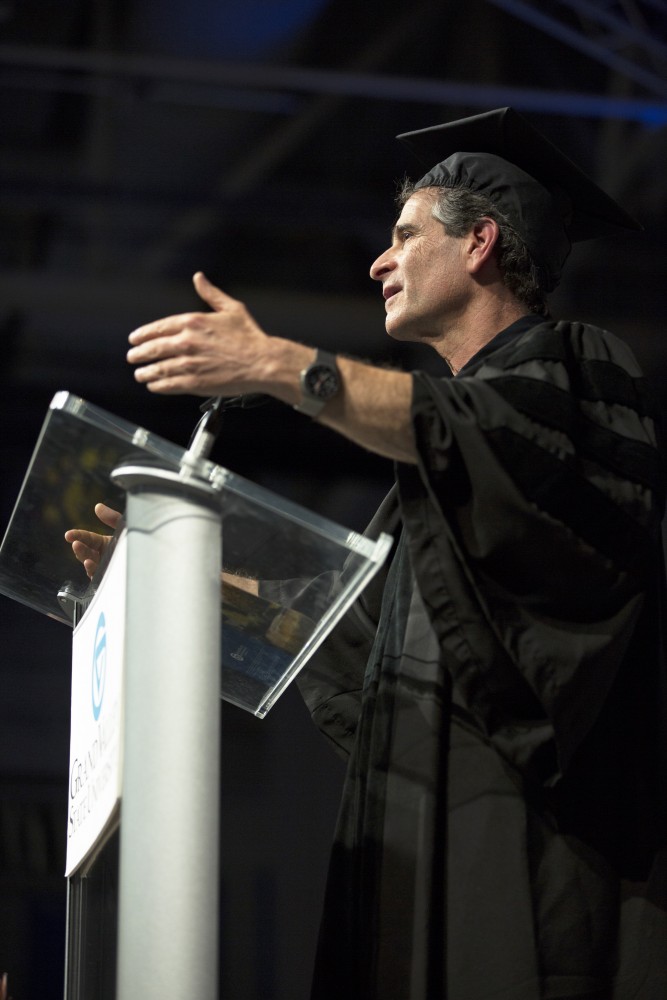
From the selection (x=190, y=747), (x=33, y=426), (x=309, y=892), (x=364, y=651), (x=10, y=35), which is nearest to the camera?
(x=190, y=747)

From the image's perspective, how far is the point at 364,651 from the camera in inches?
82.4

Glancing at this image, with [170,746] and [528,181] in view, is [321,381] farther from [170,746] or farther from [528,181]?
[528,181]

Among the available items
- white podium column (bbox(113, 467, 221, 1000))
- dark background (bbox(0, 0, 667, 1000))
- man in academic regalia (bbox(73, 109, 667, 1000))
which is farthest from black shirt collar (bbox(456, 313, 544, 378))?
dark background (bbox(0, 0, 667, 1000))

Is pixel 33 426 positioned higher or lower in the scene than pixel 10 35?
lower

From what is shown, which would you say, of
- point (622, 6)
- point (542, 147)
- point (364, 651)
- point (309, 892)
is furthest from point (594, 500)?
point (622, 6)

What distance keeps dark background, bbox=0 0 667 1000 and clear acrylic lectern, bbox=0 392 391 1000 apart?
2.40 m

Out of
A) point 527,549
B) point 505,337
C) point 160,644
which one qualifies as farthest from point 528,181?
point 160,644

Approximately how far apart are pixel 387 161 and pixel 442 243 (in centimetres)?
231

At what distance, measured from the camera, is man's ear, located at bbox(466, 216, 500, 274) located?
211 centimetres

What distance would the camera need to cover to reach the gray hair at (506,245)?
2126 millimetres

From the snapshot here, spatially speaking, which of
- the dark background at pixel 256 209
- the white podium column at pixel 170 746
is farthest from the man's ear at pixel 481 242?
the dark background at pixel 256 209

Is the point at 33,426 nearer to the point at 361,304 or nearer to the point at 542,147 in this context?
the point at 361,304

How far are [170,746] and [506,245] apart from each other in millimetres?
1191

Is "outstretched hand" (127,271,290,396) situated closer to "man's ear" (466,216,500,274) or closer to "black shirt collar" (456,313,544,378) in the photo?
"black shirt collar" (456,313,544,378)
